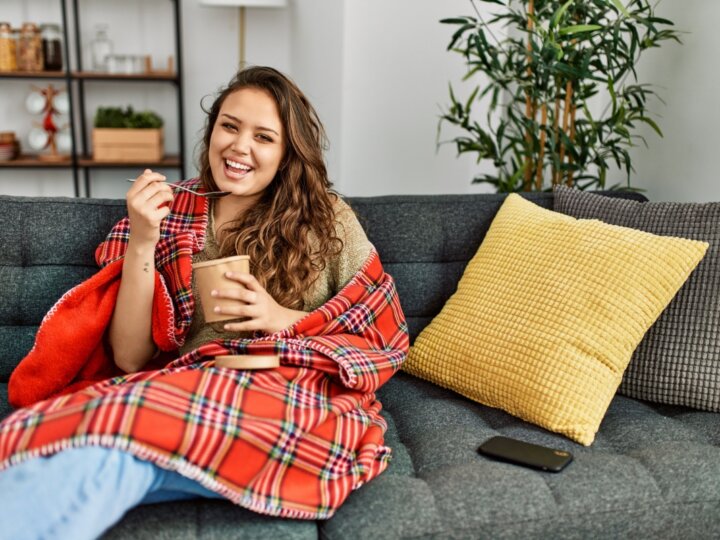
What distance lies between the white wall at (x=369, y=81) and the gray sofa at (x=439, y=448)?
24.3 inches

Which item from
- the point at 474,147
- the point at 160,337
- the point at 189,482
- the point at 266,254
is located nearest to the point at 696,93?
the point at 474,147

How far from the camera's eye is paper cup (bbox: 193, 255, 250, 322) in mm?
1339

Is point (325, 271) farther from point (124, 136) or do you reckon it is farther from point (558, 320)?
point (124, 136)

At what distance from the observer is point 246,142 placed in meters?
1.60

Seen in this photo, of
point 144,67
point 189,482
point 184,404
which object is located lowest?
point 189,482

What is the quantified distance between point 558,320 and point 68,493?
0.97m

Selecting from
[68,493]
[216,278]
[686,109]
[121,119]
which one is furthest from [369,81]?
[68,493]

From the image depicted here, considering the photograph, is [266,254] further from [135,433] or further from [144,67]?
[144,67]

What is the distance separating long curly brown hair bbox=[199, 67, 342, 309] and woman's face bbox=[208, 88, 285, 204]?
3cm

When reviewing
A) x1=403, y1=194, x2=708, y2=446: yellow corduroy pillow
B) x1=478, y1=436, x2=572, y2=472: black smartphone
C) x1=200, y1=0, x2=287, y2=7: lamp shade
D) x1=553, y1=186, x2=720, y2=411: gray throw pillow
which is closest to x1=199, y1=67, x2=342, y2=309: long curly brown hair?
x1=403, y1=194, x2=708, y2=446: yellow corduroy pillow

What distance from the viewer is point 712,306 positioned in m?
1.58

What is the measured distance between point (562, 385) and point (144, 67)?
11.1 feet

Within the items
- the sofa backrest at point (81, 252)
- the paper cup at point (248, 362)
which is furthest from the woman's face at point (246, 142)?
the paper cup at point (248, 362)

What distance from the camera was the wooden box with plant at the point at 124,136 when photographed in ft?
13.1
